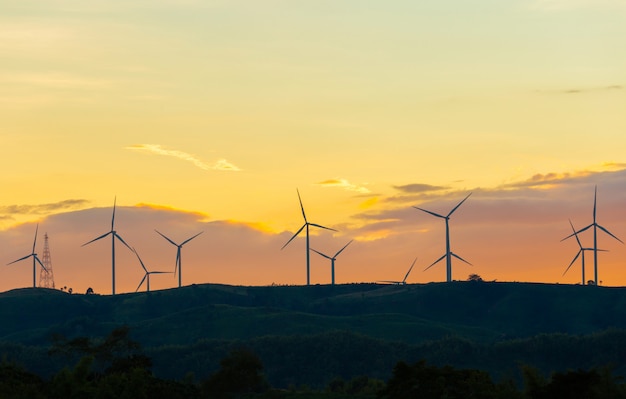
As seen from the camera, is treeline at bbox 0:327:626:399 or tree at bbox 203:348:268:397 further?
tree at bbox 203:348:268:397

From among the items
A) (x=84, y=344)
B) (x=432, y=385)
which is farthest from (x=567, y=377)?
(x=84, y=344)

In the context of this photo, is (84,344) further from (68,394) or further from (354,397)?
(354,397)

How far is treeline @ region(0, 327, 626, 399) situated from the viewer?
12962 cm

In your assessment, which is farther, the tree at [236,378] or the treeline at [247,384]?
the tree at [236,378]

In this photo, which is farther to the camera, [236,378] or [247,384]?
[247,384]

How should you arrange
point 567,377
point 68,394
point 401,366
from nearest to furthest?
point 567,377, point 401,366, point 68,394

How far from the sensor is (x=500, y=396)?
5197 inches

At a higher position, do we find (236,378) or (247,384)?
(236,378)

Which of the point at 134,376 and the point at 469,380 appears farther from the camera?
the point at 134,376

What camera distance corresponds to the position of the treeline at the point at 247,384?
5103 inches

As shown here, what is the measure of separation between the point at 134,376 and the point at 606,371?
5408cm

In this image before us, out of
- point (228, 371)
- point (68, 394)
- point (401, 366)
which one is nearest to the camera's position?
point (401, 366)

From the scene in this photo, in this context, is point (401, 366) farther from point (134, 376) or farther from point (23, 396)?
point (23, 396)

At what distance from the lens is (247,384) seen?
559ft
